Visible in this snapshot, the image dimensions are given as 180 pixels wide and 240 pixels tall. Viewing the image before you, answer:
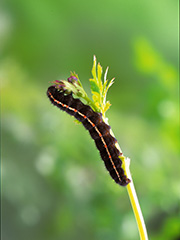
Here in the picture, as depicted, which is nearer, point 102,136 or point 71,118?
point 102,136

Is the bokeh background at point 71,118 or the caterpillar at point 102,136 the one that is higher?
the bokeh background at point 71,118

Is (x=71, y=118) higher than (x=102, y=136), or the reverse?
(x=71, y=118)

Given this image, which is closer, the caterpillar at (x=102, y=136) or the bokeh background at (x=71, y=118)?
the caterpillar at (x=102, y=136)

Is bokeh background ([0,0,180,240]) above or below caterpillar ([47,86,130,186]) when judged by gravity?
above

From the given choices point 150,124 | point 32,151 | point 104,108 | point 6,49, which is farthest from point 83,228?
point 104,108

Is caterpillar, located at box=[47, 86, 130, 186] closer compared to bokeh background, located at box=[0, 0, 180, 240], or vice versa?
caterpillar, located at box=[47, 86, 130, 186]

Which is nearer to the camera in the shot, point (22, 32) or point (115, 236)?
point (115, 236)

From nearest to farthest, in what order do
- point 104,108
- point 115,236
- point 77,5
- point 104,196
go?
point 104,108, point 115,236, point 104,196, point 77,5

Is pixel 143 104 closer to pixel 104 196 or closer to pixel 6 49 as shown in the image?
pixel 104 196
